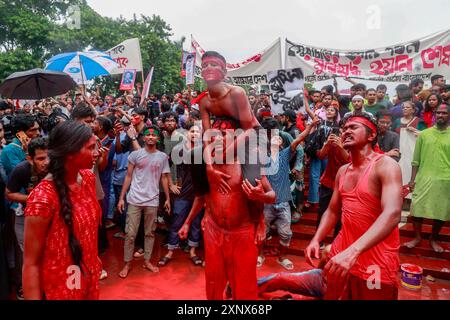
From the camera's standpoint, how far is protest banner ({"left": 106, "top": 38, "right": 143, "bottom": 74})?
966cm

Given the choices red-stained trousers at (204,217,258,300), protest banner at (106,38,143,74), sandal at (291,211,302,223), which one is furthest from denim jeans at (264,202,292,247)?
protest banner at (106,38,143,74)

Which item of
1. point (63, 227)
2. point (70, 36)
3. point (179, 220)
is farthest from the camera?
point (70, 36)

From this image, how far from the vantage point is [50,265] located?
1851mm

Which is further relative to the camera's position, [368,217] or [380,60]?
[380,60]

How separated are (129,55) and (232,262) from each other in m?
8.91

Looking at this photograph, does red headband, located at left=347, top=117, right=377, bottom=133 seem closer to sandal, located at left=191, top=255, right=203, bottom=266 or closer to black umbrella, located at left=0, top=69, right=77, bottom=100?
sandal, located at left=191, top=255, right=203, bottom=266

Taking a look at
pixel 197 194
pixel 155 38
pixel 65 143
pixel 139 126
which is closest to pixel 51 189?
pixel 65 143

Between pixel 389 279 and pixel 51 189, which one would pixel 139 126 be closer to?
pixel 51 189

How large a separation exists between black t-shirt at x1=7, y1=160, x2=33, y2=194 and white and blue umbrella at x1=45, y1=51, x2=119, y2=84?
3.37 m

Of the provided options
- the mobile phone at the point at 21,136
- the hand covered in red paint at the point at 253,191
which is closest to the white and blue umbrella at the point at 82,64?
the mobile phone at the point at 21,136

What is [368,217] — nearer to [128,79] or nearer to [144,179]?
[144,179]

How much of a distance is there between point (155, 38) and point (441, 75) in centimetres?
2412

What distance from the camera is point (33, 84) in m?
5.65

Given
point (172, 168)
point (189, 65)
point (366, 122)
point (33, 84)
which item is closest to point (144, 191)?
point (172, 168)
